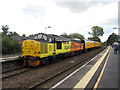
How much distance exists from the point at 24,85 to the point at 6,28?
83552mm

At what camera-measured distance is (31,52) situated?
8.53 metres

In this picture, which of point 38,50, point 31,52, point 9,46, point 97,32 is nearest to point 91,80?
point 38,50

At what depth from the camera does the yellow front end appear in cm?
827

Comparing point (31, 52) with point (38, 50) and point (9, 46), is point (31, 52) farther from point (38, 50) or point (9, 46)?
point (9, 46)

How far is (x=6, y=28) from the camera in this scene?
75562 millimetres

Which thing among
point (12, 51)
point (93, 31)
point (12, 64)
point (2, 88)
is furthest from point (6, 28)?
point (2, 88)

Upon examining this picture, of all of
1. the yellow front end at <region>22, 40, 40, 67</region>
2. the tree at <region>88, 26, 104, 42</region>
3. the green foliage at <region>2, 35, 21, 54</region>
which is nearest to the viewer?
the yellow front end at <region>22, 40, 40, 67</region>

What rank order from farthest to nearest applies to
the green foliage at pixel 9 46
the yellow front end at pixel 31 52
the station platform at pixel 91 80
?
1. the green foliage at pixel 9 46
2. the yellow front end at pixel 31 52
3. the station platform at pixel 91 80

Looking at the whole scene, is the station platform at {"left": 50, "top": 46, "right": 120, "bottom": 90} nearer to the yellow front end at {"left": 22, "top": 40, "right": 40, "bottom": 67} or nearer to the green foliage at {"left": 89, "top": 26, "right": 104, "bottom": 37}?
the yellow front end at {"left": 22, "top": 40, "right": 40, "bottom": 67}

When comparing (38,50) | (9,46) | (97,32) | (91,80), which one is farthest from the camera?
(97,32)

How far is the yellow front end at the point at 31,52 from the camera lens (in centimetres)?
827

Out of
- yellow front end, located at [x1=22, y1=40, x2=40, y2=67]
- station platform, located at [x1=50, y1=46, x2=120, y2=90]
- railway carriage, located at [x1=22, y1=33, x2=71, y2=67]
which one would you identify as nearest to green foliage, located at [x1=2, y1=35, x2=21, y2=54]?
railway carriage, located at [x1=22, y1=33, x2=71, y2=67]

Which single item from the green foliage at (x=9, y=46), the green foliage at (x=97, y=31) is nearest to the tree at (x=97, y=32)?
the green foliage at (x=97, y=31)

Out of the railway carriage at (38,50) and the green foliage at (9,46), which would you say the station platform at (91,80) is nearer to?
the railway carriage at (38,50)
